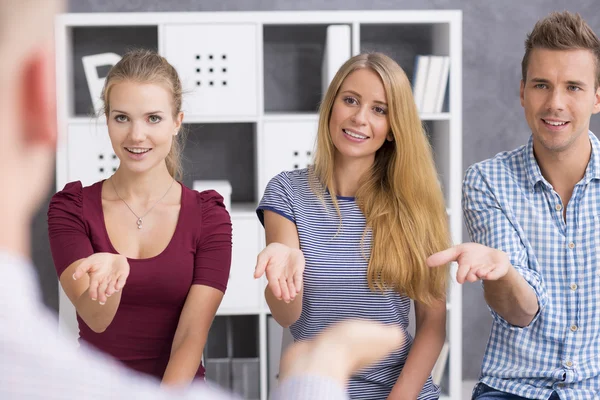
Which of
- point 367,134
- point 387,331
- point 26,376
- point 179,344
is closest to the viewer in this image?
point 26,376

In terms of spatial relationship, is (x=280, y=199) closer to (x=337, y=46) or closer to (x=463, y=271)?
(x=463, y=271)

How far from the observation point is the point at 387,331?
0.76 metres

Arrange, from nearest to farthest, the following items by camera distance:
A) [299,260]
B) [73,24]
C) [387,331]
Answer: [387,331] → [299,260] → [73,24]

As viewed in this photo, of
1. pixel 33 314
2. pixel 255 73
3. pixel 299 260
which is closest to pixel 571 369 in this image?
pixel 299 260

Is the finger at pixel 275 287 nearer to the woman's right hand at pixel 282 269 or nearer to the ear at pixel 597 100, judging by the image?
the woman's right hand at pixel 282 269

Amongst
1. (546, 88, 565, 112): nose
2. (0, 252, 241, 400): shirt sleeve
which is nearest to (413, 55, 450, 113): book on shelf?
(546, 88, 565, 112): nose

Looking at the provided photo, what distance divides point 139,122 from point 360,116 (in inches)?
22.3

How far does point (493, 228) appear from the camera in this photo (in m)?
1.85

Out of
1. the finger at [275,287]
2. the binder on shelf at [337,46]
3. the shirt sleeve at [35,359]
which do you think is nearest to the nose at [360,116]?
the finger at [275,287]

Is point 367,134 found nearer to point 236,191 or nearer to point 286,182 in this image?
point 286,182

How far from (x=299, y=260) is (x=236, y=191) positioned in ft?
6.70

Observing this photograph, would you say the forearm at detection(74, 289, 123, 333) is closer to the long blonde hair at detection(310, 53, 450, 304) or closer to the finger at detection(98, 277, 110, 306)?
the finger at detection(98, 277, 110, 306)

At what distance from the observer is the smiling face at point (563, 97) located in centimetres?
183

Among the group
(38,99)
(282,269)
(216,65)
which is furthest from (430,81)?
(38,99)
